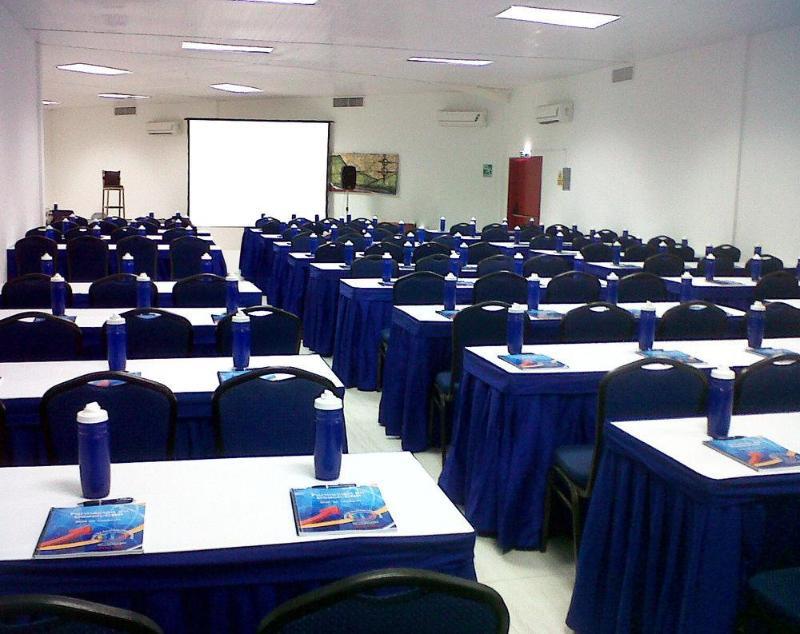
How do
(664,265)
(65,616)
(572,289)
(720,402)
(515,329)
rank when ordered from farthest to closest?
(664,265), (572,289), (515,329), (720,402), (65,616)

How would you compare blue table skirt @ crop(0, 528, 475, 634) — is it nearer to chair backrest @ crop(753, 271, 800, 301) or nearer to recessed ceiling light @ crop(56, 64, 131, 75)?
chair backrest @ crop(753, 271, 800, 301)

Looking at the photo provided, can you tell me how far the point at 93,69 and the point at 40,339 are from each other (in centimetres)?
1202

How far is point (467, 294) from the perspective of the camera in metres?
6.60

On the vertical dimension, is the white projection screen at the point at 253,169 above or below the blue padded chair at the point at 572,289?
above

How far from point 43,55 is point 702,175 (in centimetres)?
983

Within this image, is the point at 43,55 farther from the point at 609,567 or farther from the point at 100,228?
the point at 609,567

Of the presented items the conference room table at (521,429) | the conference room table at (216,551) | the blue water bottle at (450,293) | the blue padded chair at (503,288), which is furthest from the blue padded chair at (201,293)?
the conference room table at (216,551)

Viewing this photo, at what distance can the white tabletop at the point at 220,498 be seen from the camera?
209 cm

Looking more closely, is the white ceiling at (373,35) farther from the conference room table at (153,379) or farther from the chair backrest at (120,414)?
the chair backrest at (120,414)

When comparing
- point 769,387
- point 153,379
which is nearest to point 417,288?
point 153,379

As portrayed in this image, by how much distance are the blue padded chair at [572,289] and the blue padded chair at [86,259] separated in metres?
5.13

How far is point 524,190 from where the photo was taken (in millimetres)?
15875

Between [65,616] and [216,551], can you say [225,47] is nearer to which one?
[216,551]

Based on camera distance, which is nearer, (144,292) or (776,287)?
(144,292)
